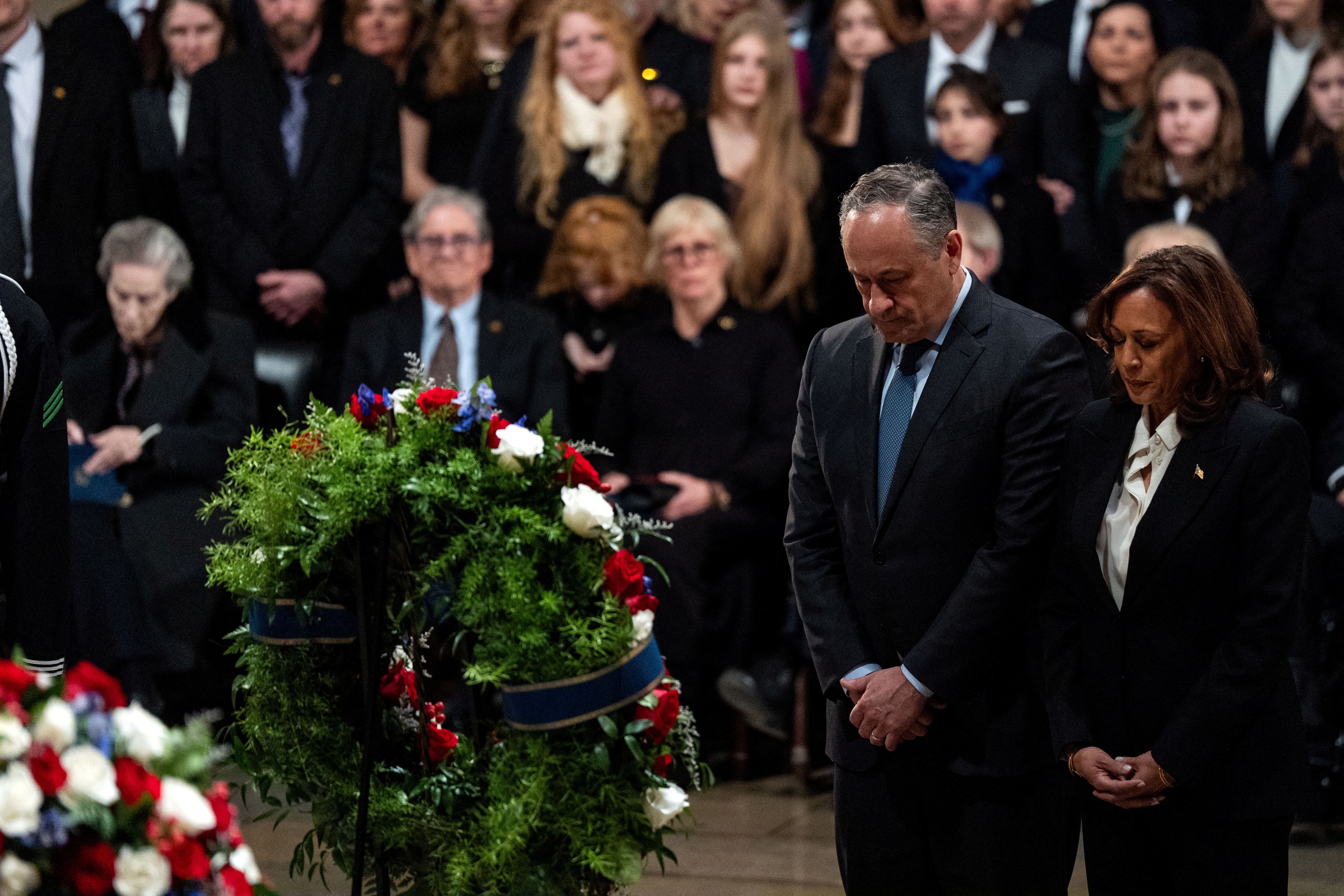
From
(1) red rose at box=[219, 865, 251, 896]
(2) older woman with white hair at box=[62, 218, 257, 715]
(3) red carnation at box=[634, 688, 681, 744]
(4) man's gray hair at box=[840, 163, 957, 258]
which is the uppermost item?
(4) man's gray hair at box=[840, 163, 957, 258]

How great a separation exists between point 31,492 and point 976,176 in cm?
386

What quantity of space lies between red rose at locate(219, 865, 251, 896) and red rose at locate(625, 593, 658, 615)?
2.65 feet

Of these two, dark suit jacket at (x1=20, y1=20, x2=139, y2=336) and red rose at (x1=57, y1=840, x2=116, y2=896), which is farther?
dark suit jacket at (x1=20, y1=20, x2=139, y2=336)

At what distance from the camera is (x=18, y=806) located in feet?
5.15

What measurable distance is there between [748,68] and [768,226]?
0.63 meters

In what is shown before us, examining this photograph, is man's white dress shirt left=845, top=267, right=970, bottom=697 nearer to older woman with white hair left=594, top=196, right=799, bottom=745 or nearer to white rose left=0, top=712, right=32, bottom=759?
white rose left=0, top=712, right=32, bottom=759

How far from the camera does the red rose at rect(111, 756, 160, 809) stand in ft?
5.40

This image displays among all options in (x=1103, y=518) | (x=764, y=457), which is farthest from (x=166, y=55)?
(x=1103, y=518)

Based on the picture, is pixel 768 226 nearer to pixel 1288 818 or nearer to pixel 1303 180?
pixel 1303 180

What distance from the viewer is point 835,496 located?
8.82 feet

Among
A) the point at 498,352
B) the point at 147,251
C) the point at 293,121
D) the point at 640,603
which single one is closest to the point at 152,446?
the point at 147,251

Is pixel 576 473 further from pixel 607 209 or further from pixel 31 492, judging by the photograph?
pixel 607 209

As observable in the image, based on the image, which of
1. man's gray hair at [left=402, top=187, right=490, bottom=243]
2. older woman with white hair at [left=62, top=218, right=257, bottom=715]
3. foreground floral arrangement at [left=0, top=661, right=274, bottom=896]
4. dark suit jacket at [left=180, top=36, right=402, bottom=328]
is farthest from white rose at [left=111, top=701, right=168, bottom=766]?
dark suit jacket at [left=180, top=36, right=402, bottom=328]

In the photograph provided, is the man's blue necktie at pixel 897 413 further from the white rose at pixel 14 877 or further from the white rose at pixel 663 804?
the white rose at pixel 14 877
